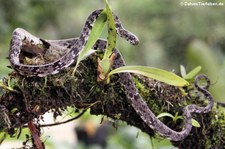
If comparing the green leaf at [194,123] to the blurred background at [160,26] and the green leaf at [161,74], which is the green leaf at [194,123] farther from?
the blurred background at [160,26]

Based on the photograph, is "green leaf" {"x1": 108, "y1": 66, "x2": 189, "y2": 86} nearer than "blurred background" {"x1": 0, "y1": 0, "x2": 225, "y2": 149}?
Yes

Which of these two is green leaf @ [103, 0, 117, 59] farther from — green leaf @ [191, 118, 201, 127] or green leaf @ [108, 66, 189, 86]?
green leaf @ [191, 118, 201, 127]

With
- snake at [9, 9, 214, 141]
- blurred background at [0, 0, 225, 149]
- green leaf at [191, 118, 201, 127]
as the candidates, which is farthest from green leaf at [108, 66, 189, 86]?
blurred background at [0, 0, 225, 149]

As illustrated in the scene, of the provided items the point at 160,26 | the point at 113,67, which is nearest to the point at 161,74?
the point at 113,67

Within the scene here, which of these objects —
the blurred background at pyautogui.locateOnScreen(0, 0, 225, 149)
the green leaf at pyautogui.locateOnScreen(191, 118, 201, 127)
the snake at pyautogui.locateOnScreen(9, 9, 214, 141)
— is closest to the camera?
the snake at pyautogui.locateOnScreen(9, 9, 214, 141)

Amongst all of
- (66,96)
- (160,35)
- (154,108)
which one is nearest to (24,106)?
(66,96)

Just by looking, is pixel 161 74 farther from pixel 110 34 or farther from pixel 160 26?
pixel 160 26
